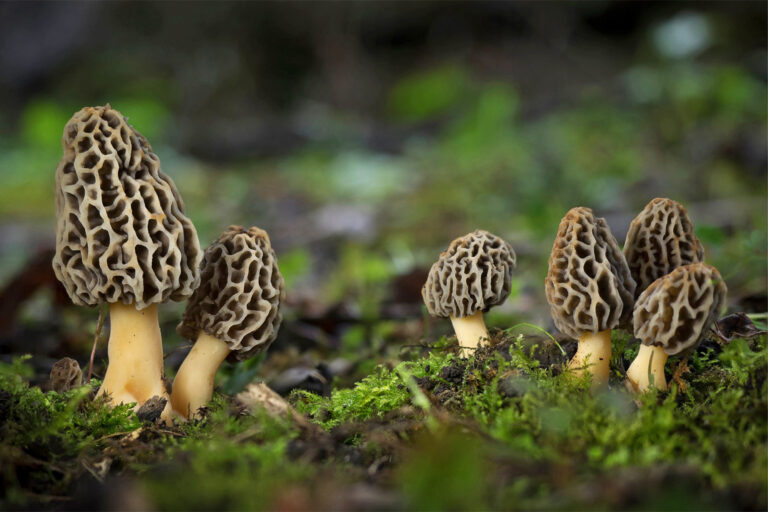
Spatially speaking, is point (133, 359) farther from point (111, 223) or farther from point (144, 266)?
point (111, 223)

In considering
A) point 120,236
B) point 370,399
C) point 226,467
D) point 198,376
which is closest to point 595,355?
point 370,399

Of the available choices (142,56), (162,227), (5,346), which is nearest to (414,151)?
(142,56)

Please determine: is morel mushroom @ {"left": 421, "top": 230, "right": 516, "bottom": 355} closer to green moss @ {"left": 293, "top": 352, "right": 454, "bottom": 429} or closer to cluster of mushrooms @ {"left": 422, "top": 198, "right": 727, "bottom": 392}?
cluster of mushrooms @ {"left": 422, "top": 198, "right": 727, "bottom": 392}

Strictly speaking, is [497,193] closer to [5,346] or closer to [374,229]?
[374,229]

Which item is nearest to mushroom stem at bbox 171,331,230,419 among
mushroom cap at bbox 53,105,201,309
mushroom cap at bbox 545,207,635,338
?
mushroom cap at bbox 53,105,201,309

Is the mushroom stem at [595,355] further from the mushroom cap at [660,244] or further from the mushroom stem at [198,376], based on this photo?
the mushroom stem at [198,376]
